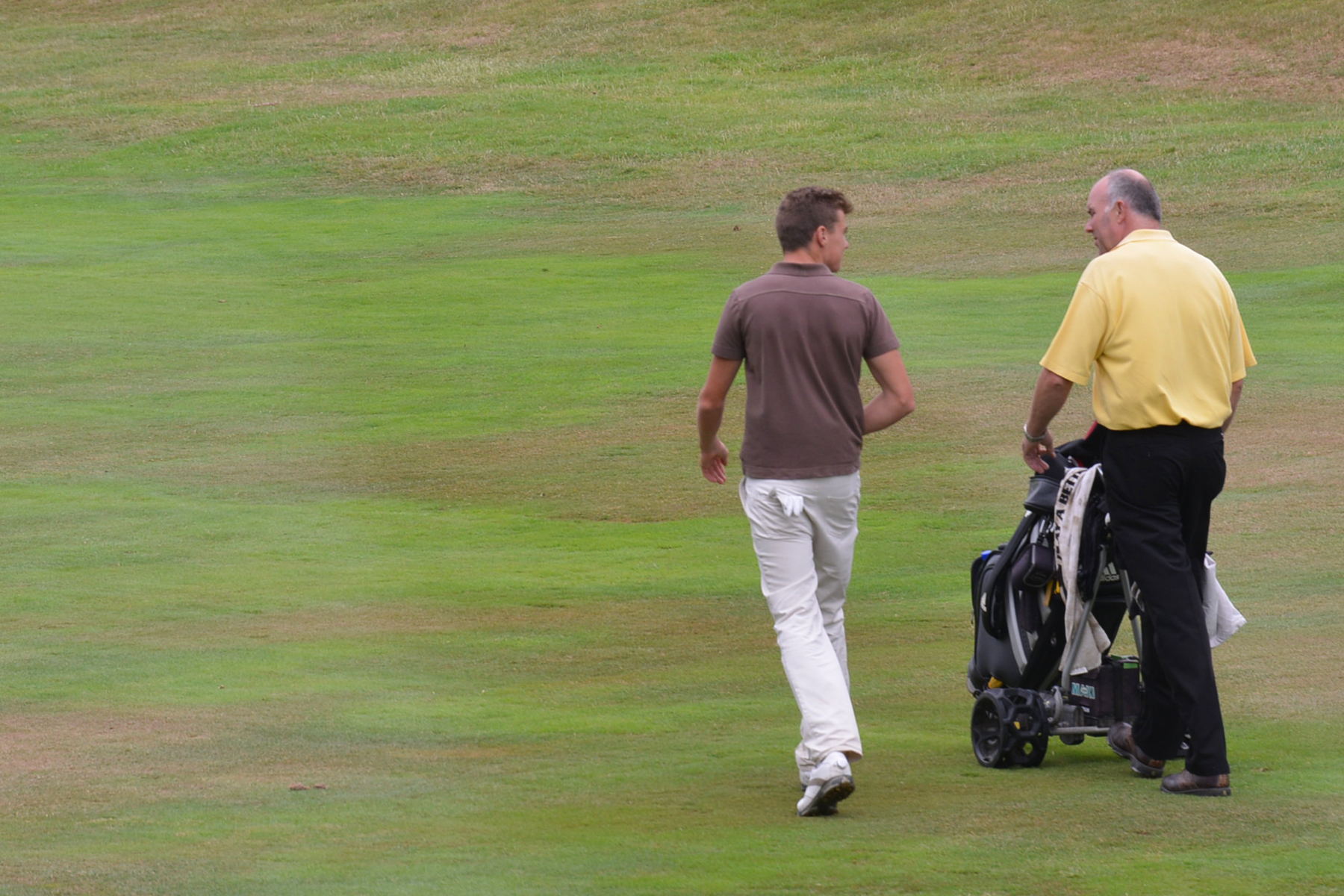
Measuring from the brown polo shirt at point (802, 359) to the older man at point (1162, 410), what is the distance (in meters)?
0.62

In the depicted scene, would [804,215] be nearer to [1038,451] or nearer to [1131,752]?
[1038,451]

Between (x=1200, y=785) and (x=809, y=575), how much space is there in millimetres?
1429

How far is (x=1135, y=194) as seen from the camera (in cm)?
650

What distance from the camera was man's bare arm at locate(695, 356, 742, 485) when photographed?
6.43m

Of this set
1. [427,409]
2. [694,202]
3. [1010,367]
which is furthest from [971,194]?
[427,409]

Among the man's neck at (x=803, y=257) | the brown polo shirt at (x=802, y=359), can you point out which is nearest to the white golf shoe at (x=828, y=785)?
the brown polo shirt at (x=802, y=359)

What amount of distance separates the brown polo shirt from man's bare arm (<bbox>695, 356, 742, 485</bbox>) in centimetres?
7

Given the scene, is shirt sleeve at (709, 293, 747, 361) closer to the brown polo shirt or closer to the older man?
the brown polo shirt

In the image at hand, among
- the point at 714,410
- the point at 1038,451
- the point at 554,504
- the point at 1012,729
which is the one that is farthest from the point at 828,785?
the point at 554,504

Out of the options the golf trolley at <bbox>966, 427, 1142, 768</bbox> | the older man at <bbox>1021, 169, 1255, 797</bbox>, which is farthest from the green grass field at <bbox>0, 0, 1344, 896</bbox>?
the older man at <bbox>1021, 169, 1255, 797</bbox>

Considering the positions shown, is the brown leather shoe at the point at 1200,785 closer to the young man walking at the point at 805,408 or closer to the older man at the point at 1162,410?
the older man at the point at 1162,410

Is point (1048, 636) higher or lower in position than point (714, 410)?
lower

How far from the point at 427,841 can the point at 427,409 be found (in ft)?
36.4

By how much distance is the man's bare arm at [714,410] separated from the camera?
6426mm
